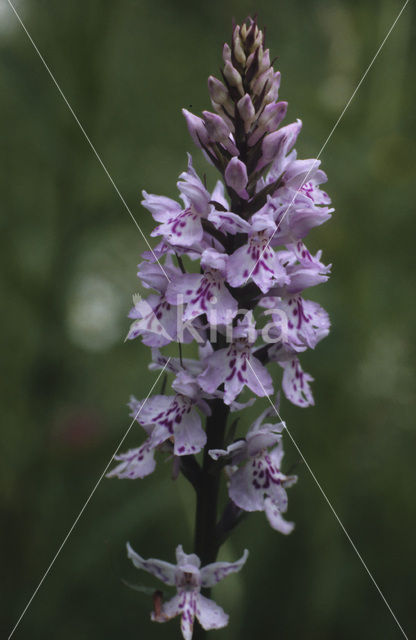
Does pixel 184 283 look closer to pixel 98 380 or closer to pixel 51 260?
pixel 51 260

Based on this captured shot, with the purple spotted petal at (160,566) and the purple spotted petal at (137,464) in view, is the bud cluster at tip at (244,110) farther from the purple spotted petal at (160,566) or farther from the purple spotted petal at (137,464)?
the purple spotted petal at (160,566)

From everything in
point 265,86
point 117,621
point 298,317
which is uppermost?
point 265,86

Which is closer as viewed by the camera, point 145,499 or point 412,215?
point 145,499

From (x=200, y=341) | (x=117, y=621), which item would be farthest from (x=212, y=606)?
(x=117, y=621)

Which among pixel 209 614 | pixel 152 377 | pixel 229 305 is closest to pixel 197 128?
pixel 229 305

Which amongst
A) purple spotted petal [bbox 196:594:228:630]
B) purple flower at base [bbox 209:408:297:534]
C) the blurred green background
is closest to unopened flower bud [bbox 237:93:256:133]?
purple flower at base [bbox 209:408:297:534]

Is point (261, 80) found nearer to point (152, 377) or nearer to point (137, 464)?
point (137, 464)

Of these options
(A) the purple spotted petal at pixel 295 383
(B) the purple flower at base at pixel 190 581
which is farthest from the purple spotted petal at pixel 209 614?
(A) the purple spotted petal at pixel 295 383
